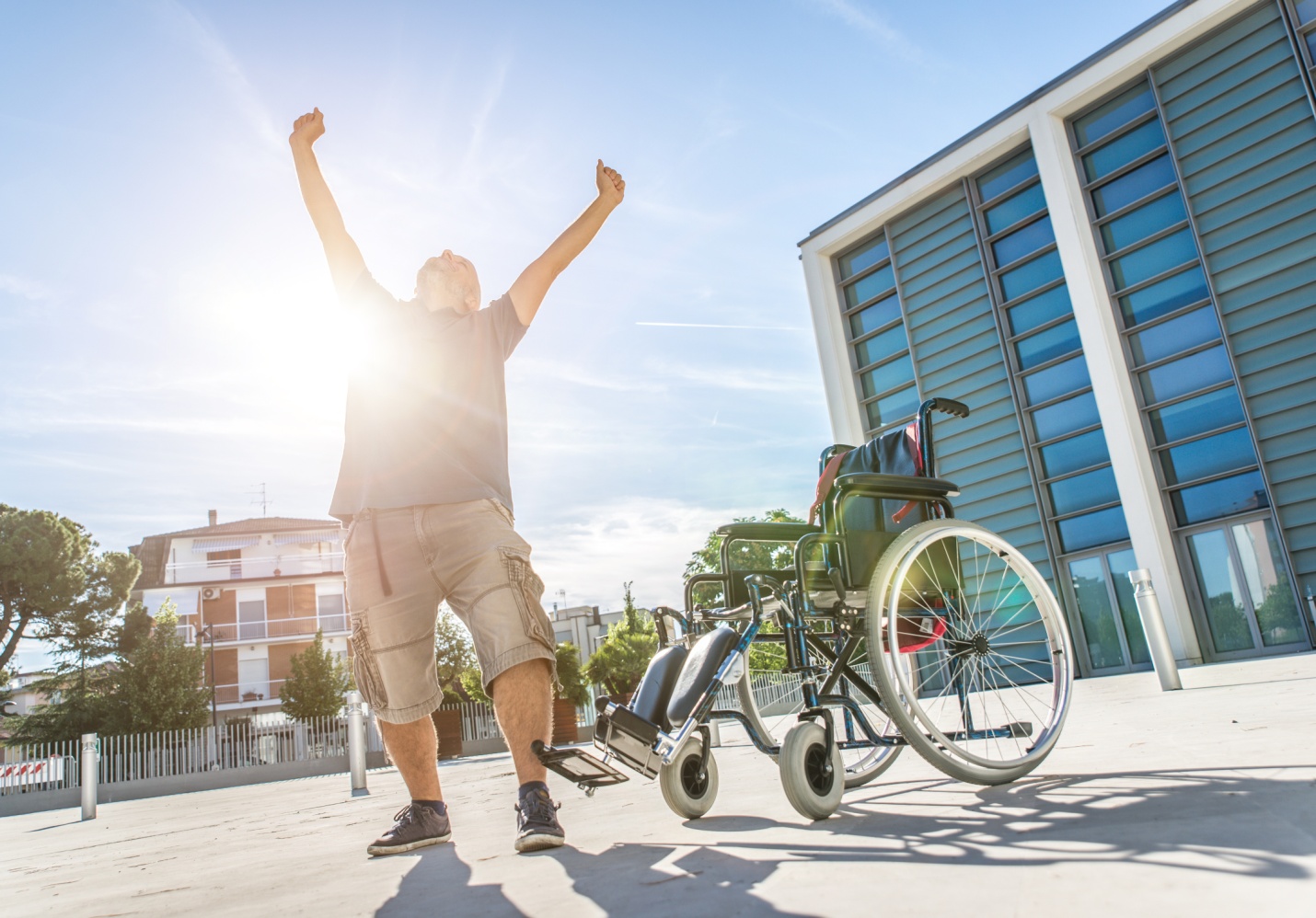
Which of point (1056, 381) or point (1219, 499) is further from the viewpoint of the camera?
point (1056, 381)

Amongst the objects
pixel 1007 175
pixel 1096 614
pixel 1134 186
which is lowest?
pixel 1096 614

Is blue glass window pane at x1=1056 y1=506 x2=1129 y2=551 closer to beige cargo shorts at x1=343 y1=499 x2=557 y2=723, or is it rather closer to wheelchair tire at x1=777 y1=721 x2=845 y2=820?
wheelchair tire at x1=777 y1=721 x2=845 y2=820

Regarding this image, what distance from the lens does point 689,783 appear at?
7.67ft

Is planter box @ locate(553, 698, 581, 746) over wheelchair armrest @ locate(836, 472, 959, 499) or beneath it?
beneath

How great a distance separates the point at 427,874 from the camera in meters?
1.79

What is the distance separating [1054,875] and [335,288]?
245 centimetres

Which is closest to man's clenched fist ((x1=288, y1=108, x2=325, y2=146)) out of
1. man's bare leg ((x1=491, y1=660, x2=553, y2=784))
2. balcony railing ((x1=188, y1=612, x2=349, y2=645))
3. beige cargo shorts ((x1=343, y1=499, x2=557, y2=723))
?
beige cargo shorts ((x1=343, y1=499, x2=557, y2=723))

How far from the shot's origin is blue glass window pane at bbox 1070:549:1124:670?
12766 mm

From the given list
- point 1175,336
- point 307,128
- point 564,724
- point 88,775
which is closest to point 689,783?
point 307,128

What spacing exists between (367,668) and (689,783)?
96 cm

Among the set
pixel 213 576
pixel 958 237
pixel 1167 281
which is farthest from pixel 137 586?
pixel 1167 281

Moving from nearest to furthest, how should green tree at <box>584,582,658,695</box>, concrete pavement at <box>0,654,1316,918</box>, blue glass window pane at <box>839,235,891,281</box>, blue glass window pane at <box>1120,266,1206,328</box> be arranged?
1. concrete pavement at <box>0,654,1316,918</box>
2. blue glass window pane at <box>1120,266,1206,328</box>
3. blue glass window pane at <box>839,235,891,281</box>
4. green tree at <box>584,582,658,695</box>

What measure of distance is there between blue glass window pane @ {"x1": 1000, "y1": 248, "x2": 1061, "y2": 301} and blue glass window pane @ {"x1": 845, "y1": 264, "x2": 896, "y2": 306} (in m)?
2.16

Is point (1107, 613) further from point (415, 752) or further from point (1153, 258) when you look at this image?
point (415, 752)
